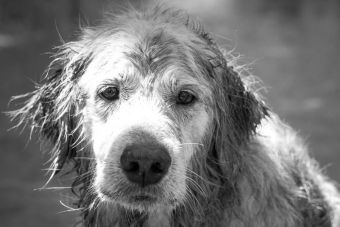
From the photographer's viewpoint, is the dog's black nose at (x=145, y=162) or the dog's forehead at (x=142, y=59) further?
the dog's forehead at (x=142, y=59)

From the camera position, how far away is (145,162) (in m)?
4.22

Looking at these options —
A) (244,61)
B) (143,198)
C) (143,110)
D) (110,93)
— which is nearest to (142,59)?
(110,93)

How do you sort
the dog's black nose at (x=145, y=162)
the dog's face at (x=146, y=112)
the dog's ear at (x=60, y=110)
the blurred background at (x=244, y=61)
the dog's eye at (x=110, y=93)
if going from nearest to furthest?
1. the dog's black nose at (x=145, y=162)
2. the dog's face at (x=146, y=112)
3. the dog's eye at (x=110, y=93)
4. the dog's ear at (x=60, y=110)
5. the blurred background at (x=244, y=61)

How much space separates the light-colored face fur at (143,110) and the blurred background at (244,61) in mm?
2513

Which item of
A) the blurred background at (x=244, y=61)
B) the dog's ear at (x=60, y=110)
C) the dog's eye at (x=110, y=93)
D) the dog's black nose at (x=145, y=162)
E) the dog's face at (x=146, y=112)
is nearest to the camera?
the dog's black nose at (x=145, y=162)

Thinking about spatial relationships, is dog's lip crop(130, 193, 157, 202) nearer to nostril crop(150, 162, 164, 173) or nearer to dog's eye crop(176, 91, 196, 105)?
nostril crop(150, 162, 164, 173)

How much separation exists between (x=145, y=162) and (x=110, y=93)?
70 centimetres

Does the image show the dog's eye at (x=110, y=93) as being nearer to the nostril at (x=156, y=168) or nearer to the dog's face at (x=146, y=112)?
the dog's face at (x=146, y=112)

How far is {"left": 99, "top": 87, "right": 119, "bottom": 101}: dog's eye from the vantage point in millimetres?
4691

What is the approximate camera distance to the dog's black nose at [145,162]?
4.22 meters

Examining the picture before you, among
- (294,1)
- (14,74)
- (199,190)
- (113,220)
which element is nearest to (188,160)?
(199,190)

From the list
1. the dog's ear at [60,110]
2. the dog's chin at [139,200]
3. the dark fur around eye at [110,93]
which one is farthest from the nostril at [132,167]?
the dog's ear at [60,110]

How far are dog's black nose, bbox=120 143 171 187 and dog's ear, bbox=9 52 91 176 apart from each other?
79 centimetres

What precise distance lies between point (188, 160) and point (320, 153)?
16.5 feet
